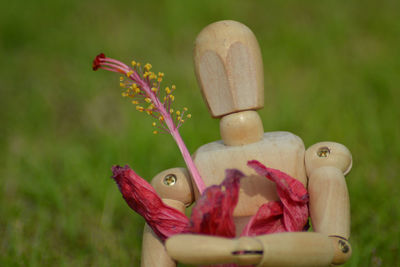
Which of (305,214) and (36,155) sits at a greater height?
(36,155)

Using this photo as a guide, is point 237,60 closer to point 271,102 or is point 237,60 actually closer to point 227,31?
point 227,31

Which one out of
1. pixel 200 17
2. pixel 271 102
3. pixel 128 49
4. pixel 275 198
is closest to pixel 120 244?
pixel 275 198

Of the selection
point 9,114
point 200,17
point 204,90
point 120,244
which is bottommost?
point 120,244

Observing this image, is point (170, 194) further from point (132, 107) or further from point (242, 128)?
point (132, 107)

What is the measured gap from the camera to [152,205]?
74 centimetres

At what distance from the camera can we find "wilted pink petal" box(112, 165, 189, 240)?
0.74 m

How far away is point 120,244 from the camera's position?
125 cm

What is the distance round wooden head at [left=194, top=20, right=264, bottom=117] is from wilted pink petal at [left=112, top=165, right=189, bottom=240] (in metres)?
0.17

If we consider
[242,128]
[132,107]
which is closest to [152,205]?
[242,128]

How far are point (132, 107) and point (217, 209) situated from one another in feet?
4.33

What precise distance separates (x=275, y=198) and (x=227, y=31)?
0.27m

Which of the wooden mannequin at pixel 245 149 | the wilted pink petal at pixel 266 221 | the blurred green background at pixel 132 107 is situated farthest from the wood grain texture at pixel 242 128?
the blurred green background at pixel 132 107

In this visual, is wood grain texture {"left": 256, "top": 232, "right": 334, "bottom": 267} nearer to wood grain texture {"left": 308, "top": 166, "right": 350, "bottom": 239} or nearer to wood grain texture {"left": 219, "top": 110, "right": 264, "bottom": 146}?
wood grain texture {"left": 308, "top": 166, "right": 350, "bottom": 239}

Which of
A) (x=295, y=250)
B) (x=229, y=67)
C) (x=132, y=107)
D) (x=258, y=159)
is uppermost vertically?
(x=132, y=107)
